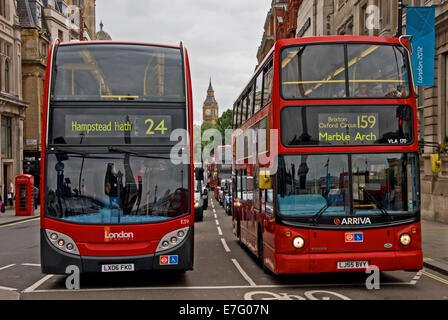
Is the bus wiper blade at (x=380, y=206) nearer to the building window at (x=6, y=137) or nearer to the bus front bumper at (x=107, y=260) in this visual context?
the bus front bumper at (x=107, y=260)

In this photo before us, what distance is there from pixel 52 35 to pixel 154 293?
45.8 meters

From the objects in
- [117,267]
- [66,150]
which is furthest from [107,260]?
[66,150]

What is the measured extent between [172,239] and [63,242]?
1764 millimetres

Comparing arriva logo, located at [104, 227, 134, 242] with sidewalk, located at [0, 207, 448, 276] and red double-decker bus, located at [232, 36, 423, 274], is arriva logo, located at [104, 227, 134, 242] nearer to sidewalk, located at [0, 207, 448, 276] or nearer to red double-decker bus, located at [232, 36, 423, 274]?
red double-decker bus, located at [232, 36, 423, 274]

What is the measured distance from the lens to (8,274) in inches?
474

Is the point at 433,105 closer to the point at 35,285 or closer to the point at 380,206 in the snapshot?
the point at 380,206

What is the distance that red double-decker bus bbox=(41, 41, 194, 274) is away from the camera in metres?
9.69

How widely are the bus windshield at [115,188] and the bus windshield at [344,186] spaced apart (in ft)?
5.75

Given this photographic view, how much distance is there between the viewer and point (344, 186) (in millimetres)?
9664

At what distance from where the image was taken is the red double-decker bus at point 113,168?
381 inches

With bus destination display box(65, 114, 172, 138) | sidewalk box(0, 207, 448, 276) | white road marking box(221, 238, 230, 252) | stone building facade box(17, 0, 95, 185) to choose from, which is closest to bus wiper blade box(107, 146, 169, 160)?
bus destination display box(65, 114, 172, 138)

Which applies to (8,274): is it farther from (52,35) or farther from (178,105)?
(52,35)

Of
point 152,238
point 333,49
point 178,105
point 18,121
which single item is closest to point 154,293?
point 152,238

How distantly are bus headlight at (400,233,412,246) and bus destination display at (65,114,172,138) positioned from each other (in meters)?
4.19
